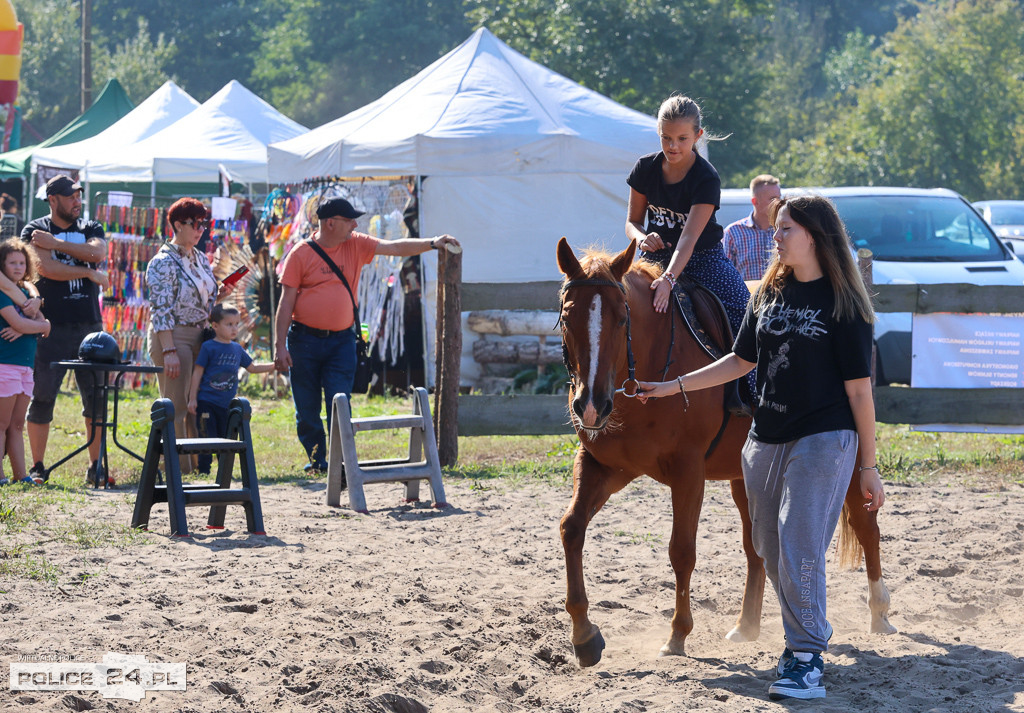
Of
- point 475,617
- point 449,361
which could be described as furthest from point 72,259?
point 475,617

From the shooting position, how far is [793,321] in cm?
411

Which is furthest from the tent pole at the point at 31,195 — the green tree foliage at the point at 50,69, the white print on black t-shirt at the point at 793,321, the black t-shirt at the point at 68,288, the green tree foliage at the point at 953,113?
the green tree foliage at the point at 50,69

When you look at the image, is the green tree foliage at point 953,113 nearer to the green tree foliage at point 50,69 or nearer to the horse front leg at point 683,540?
the horse front leg at point 683,540

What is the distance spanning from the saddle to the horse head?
0.56 metres

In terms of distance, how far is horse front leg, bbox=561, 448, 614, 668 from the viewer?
4.64m

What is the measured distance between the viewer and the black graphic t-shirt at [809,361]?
4.02m

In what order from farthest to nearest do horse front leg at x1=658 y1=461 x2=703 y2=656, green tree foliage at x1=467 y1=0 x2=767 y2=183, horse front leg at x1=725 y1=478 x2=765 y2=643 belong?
green tree foliage at x1=467 y1=0 x2=767 y2=183, horse front leg at x1=725 y1=478 x2=765 y2=643, horse front leg at x1=658 y1=461 x2=703 y2=656

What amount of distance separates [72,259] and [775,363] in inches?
237

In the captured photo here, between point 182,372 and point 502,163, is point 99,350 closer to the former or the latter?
point 182,372

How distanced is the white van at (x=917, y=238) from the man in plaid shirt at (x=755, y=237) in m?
3.05

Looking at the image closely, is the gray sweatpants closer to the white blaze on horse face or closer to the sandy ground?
the sandy ground

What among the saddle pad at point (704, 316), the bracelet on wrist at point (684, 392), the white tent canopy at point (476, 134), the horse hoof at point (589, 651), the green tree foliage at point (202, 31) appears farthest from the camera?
the green tree foliage at point (202, 31)

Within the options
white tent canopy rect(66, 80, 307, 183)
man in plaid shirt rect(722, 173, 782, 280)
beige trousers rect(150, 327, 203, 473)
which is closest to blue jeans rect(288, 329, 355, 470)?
beige trousers rect(150, 327, 203, 473)

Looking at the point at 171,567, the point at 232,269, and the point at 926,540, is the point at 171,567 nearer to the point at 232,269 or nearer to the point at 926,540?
the point at 926,540
